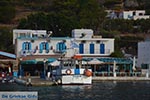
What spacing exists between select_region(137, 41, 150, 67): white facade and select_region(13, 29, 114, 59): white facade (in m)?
4.26

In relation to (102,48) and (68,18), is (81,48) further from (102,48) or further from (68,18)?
(68,18)

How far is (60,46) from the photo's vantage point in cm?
8362

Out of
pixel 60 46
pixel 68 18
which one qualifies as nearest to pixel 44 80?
pixel 60 46

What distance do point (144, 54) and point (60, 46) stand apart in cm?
1158

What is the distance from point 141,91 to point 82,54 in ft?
91.4

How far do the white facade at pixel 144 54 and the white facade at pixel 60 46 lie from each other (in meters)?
4.26

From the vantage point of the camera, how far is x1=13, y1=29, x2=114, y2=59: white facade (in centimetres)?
8269

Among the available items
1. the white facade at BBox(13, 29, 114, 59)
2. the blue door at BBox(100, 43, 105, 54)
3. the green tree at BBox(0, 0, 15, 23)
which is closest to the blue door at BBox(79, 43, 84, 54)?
the white facade at BBox(13, 29, 114, 59)

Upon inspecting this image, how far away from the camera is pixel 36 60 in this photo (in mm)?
80875

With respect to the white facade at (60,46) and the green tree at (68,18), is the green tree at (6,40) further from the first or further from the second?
the white facade at (60,46)

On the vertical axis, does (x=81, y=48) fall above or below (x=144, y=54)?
above

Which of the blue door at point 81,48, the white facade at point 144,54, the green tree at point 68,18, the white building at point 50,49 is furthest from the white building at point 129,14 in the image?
the blue door at point 81,48

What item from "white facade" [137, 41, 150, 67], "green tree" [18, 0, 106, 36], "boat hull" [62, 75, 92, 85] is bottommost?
"boat hull" [62, 75, 92, 85]

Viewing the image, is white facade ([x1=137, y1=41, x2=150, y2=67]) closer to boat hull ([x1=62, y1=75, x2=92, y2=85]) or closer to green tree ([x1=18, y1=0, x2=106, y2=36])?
boat hull ([x1=62, y1=75, x2=92, y2=85])
